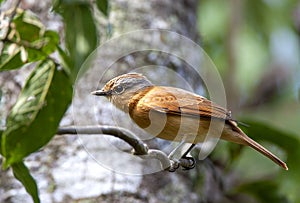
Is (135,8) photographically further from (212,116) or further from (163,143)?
(212,116)

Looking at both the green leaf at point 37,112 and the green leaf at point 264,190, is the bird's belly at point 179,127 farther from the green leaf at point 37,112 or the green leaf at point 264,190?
the green leaf at point 264,190

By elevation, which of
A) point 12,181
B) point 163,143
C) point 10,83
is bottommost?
point 12,181

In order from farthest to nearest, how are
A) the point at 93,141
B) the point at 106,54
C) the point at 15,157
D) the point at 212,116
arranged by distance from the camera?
the point at 106,54, the point at 93,141, the point at 15,157, the point at 212,116

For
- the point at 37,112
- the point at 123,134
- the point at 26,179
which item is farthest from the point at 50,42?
the point at 123,134

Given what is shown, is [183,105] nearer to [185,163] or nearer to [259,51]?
[185,163]

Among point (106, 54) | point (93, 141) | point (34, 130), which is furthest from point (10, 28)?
point (106, 54)

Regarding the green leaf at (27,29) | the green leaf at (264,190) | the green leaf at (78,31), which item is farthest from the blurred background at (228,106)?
the green leaf at (27,29)
